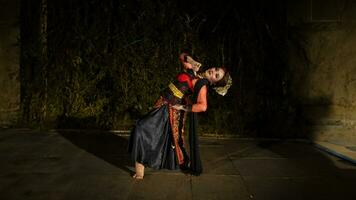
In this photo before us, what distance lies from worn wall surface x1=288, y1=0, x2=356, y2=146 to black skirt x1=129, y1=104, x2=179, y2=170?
14.3 ft

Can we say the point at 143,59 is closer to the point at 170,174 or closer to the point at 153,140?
the point at 170,174

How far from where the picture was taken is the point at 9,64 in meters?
9.37

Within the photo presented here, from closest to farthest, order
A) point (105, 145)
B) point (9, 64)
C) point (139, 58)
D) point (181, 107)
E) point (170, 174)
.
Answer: point (181, 107)
point (170, 174)
point (105, 145)
point (139, 58)
point (9, 64)

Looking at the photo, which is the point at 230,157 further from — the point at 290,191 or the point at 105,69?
→ the point at 105,69

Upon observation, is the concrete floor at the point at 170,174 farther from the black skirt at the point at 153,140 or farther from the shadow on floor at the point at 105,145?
the black skirt at the point at 153,140

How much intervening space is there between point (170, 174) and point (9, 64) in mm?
5509

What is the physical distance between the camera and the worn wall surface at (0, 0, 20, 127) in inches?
364

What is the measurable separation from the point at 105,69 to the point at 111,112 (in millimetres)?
978

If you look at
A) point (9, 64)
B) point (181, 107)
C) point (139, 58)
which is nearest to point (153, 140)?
point (181, 107)

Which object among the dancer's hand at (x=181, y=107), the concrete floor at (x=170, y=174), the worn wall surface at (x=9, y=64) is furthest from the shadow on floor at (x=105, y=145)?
the worn wall surface at (x=9, y=64)

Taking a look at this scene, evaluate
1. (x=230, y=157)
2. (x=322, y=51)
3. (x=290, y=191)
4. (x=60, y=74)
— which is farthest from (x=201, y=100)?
(x=60, y=74)

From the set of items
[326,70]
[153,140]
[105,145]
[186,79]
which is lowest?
[105,145]

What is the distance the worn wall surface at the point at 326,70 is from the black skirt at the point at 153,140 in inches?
171

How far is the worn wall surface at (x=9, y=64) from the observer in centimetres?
926
